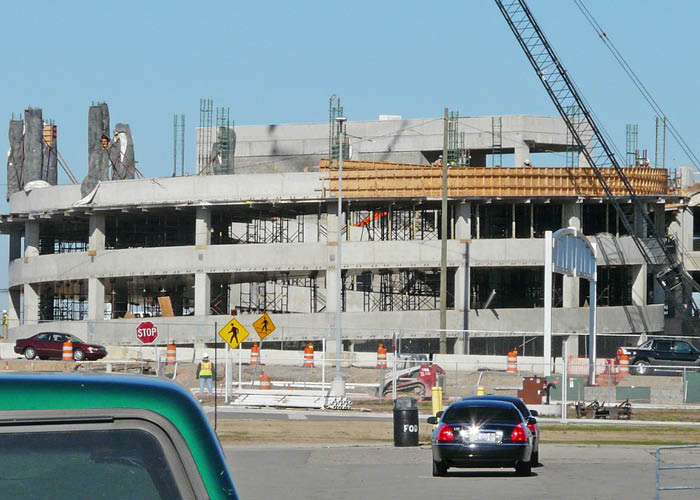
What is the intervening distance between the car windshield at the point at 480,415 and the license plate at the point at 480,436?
0.66 feet

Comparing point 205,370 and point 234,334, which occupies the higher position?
point 234,334

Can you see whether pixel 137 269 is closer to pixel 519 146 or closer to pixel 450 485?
pixel 519 146

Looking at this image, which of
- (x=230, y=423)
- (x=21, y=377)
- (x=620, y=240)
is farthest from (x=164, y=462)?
(x=620, y=240)

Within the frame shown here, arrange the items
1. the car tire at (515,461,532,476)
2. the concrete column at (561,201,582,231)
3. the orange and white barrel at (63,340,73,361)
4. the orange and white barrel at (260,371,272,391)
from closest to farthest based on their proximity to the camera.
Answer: the car tire at (515,461,532,476) < the orange and white barrel at (260,371,272,391) < the orange and white barrel at (63,340,73,361) < the concrete column at (561,201,582,231)

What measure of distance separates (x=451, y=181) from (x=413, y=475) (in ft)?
155

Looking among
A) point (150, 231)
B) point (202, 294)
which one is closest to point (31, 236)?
point (150, 231)

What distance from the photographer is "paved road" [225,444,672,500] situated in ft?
65.9

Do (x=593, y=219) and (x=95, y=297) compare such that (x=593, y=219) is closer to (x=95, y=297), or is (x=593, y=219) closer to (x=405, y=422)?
(x=95, y=297)

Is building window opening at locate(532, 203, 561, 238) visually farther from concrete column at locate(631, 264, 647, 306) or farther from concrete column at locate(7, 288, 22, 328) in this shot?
concrete column at locate(7, 288, 22, 328)

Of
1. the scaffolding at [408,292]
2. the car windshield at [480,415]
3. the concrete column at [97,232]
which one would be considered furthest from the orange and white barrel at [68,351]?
the car windshield at [480,415]

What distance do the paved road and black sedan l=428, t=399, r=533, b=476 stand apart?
407 millimetres

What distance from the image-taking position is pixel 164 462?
2.23 metres

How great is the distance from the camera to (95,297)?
70.5 m

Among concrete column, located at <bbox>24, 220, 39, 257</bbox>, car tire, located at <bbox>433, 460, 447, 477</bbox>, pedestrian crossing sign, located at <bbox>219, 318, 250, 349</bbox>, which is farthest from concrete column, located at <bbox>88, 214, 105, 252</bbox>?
car tire, located at <bbox>433, 460, 447, 477</bbox>
